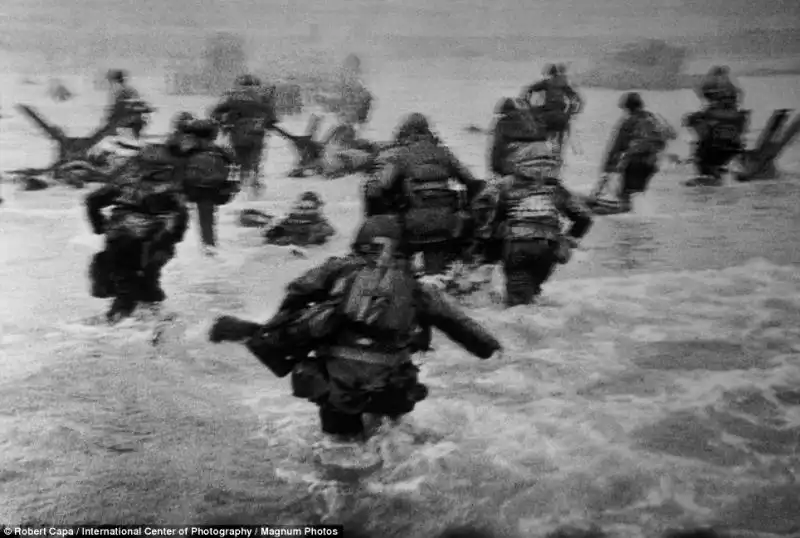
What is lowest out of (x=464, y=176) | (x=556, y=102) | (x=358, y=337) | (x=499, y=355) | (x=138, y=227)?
(x=499, y=355)

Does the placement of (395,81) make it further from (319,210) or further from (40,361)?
(40,361)

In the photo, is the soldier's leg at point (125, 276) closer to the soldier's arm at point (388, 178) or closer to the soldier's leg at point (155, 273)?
the soldier's leg at point (155, 273)

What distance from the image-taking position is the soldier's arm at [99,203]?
2176 millimetres

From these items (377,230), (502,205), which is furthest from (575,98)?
(377,230)

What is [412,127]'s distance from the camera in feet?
7.45

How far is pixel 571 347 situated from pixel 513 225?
40 cm

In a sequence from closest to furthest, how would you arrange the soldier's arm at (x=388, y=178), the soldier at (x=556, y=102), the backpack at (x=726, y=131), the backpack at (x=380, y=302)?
1. the backpack at (x=380, y=302)
2. the soldier's arm at (x=388, y=178)
3. the soldier at (x=556, y=102)
4. the backpack at (x=726, y=131)

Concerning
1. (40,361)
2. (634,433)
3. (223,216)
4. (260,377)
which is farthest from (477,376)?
(40,361)

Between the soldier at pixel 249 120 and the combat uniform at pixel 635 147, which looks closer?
the soldier at pixel 249 120

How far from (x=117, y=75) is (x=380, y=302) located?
3.83 ft

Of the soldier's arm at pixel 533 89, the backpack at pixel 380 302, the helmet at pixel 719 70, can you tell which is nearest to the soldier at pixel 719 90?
the helmet at pixel 719 70

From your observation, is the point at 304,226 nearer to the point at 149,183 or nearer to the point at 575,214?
the point at 149,183

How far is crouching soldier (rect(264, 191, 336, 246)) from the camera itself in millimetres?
2207

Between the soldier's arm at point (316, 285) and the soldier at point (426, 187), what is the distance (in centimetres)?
32
